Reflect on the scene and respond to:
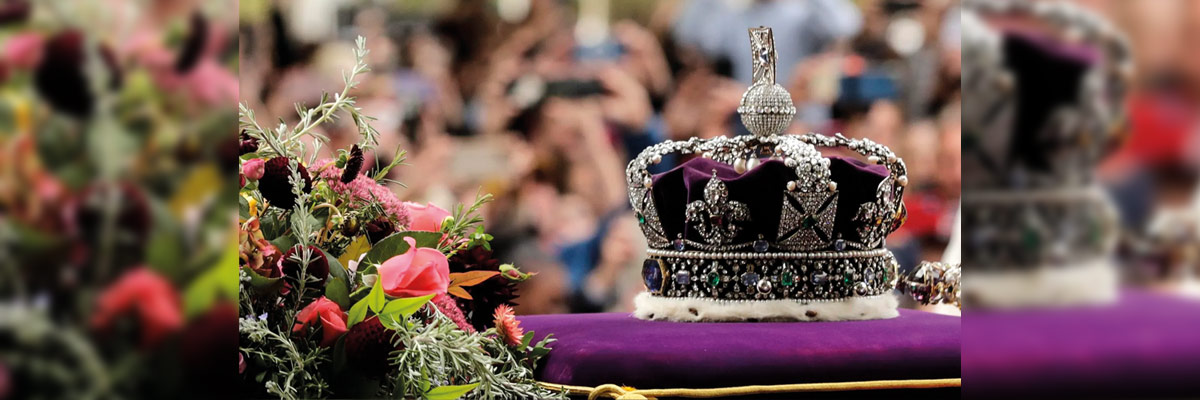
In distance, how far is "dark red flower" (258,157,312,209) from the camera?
0.79m

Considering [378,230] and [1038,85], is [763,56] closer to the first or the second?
[378,230]

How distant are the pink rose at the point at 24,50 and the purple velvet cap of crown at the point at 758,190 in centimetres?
92

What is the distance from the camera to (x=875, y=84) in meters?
2.37

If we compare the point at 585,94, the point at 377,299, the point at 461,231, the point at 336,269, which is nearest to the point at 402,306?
the point at 377,299

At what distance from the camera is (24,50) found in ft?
0.70

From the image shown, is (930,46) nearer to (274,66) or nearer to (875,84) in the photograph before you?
(875,84)

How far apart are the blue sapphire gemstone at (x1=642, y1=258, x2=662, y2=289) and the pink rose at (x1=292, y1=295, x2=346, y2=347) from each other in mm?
462

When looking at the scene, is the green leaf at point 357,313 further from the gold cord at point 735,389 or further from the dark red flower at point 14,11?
the dark red flower at point 14,11

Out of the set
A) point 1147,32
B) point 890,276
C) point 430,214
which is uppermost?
point 1147,32

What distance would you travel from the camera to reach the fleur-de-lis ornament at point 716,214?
3.65ft

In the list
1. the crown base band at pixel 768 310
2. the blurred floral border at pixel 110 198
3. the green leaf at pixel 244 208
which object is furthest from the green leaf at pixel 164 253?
the crown base band at pixel 768 310

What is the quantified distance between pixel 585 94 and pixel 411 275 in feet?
5.04

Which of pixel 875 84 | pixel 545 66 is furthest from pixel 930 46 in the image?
pixel 545 66

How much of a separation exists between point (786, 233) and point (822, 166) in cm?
7
